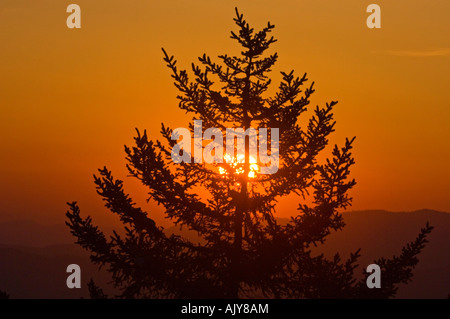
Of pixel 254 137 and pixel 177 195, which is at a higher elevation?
pixel 254 137

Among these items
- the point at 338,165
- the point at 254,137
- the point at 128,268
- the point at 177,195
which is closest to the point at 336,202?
the point at 338,165

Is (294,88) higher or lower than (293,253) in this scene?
higher

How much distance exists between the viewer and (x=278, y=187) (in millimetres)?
24422

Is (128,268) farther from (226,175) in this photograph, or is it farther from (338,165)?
(338,165)

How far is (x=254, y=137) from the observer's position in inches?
953

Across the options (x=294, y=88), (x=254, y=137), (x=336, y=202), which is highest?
(x=294, y=88)

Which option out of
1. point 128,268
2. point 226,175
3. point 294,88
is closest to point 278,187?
point 226,175
